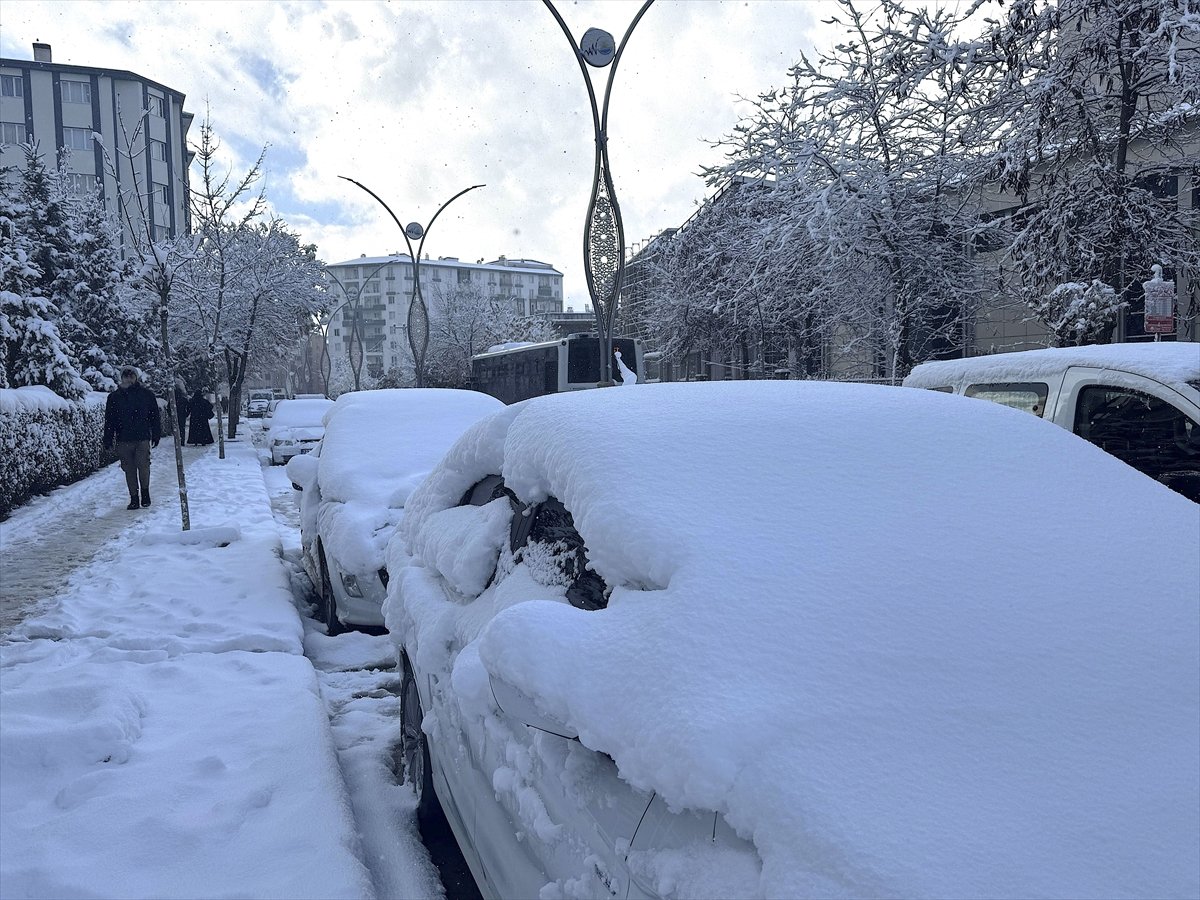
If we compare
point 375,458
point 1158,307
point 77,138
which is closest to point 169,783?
point 375,458

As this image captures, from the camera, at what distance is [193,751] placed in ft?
12.9

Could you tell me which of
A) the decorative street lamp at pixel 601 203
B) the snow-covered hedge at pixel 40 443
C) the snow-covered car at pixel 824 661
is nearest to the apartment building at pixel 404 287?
the snow-covered hedge at pixel 40 443

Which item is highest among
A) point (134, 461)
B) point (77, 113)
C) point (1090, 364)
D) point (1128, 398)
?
point (77, 113)

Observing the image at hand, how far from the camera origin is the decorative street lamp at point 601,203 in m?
13.6

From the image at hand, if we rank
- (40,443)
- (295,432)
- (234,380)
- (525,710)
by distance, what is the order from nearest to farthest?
(525,710) < (40,443) < (295,432) < (234,380)

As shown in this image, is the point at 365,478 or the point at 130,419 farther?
the point at 130,419

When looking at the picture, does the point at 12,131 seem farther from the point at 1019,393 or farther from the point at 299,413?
the point at 1019,393

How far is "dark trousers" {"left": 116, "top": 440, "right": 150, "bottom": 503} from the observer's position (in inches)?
475

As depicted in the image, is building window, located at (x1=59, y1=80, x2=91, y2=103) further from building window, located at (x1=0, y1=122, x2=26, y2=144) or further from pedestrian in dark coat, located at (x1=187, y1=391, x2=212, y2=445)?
pedestrian in dark coat, located at (x1=187, y1=391, x2=212, y2=445)

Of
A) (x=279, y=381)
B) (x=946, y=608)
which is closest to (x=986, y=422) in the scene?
(x=946, y=608)

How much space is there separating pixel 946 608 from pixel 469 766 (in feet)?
4.74

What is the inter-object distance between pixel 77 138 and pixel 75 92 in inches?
126

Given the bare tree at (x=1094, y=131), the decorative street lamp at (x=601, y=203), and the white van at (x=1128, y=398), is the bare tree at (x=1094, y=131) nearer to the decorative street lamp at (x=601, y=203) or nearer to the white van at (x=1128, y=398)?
the decorative street lamp at (x=601, y=203)

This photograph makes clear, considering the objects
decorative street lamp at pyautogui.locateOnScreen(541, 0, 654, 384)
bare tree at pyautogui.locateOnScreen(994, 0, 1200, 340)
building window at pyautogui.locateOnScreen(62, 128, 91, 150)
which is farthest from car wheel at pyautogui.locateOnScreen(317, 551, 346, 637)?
building window at pyautogui.locateOnScreen(62, 128, 91, 150)
